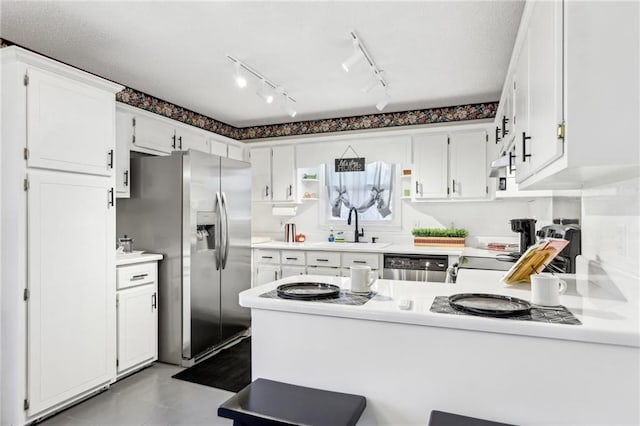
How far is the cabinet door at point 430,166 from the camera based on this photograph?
4125 millimetres


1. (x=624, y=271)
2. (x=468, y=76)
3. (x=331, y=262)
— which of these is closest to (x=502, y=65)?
(x=468, y=76)

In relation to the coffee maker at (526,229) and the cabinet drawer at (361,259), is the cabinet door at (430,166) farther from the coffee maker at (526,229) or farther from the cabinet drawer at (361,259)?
the coffee maker at (526,229)

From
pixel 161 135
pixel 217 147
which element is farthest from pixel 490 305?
pixel 217 147

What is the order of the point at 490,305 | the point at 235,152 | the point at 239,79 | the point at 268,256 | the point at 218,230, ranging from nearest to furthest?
the point at 490,305
the point at 239,79
the point at 218,230
the point at 268,256
the point at 235,152

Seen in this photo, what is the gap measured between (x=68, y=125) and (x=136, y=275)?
1221 mm

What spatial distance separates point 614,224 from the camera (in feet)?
5.15

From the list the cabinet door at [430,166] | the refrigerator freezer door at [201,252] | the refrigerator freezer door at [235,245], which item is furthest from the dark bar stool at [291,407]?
the cabinet door at [430,166]

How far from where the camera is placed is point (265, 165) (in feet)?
16.2

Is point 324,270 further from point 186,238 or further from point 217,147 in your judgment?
point 217,147

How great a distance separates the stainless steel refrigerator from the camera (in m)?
3.26

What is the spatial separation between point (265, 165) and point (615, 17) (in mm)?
4156

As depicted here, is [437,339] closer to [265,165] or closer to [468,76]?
[468,76]

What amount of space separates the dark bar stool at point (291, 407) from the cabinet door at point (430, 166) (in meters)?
3.09

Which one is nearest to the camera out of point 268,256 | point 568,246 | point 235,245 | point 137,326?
point 568,246
